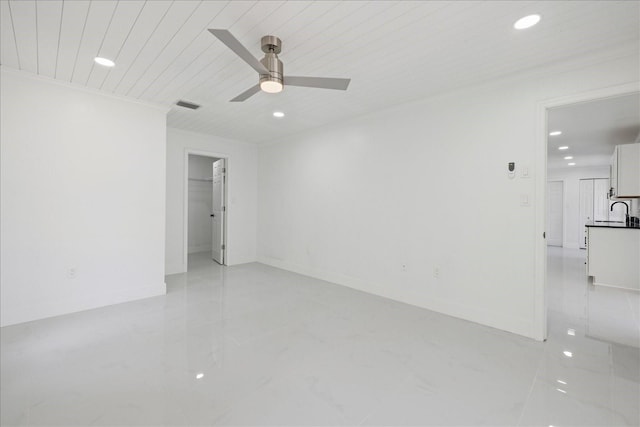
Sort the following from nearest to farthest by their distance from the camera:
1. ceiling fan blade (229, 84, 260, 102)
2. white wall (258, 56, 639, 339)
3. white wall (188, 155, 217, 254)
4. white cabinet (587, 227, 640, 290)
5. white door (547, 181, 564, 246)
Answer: ceiling fan blade (229, 84, 260, 102) → white wall (258, 56, 639, 339) → white cabinet (587, 227, 640, 290) → white wall (188, 155, 217, 254) → white door (547, 181, 564, 246)

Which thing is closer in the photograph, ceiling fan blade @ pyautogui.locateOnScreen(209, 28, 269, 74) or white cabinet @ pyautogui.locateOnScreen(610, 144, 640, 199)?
ceiling fan blade @ pyautogui.locateOnScreen(209, 28, 269, 74)

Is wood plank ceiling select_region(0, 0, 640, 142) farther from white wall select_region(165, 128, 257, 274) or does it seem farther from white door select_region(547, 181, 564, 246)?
white door select_region(547, 181, 564, 246)

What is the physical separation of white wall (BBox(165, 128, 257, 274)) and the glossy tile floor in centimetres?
180

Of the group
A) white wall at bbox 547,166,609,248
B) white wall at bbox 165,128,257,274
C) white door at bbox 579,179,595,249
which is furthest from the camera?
white wall at bbox 547,166,609,248

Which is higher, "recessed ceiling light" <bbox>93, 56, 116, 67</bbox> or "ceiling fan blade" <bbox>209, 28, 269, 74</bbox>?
"recessed ceiling light" <bbox>93, 56, 116, 67</bbox>

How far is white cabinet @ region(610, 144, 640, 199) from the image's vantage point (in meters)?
4.53

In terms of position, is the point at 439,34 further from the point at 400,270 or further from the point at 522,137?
the point at 400,270

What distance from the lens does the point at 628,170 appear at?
4598 mm

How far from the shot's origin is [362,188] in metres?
4.31

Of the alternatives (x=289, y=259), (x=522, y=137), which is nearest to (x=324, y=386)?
(x=522, y=137)

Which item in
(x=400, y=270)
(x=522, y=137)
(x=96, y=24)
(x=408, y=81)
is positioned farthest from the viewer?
(x=400, y=270)

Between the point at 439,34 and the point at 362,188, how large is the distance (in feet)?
7.68

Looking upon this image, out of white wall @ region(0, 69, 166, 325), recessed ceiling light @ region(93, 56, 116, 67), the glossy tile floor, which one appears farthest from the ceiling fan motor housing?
white wall @ region(0, 69, 166, 325)

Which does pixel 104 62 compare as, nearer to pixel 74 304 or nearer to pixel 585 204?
pixel 74 304
